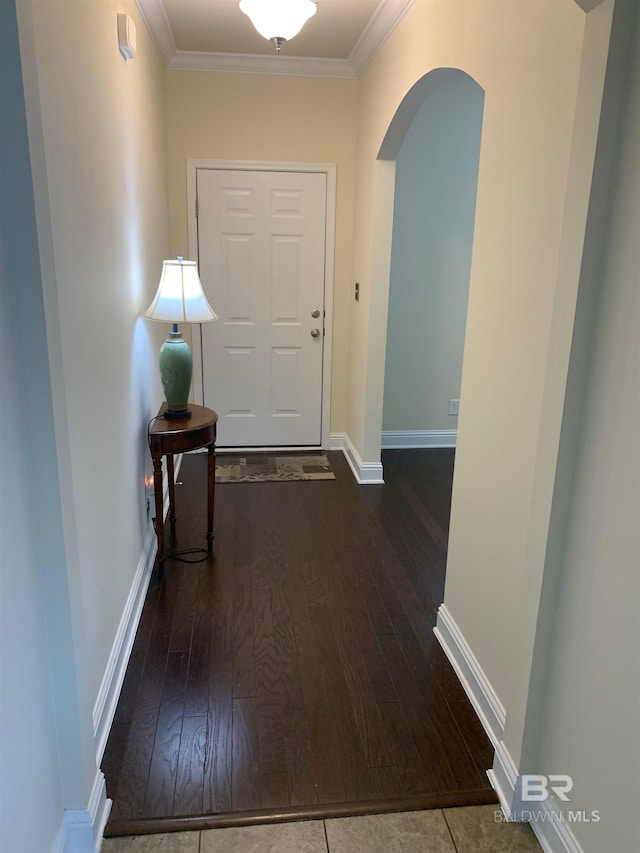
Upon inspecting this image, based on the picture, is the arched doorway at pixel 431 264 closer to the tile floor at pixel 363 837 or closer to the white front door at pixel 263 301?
the white front door at pixel 263 301

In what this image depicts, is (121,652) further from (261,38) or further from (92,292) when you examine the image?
(261,38)

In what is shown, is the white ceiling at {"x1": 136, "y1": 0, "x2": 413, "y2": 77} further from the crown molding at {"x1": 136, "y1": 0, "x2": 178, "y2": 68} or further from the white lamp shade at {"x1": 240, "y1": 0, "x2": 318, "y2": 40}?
the white lamp shade at {"x1": 240, "y1": 0, "x2": 318, "y2": 40}

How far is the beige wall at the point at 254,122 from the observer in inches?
158

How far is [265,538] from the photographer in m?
3.24

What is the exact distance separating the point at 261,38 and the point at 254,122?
0.56 m

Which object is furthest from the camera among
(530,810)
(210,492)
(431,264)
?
Result: (431,264)

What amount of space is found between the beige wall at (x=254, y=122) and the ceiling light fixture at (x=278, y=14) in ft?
4.51

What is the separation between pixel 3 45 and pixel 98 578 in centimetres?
140

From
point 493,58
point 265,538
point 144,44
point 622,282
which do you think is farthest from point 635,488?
point 144,44

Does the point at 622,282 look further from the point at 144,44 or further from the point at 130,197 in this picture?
the point at 144,44

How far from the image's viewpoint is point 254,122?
4082mm

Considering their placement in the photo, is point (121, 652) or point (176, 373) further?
point (176, 373)

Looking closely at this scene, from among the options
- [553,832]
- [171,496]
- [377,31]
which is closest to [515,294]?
[553,832]

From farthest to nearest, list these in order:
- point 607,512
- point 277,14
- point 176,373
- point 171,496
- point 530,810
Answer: point 171,496, point 176,373, point 277,14, point 530,810, point 607,512
